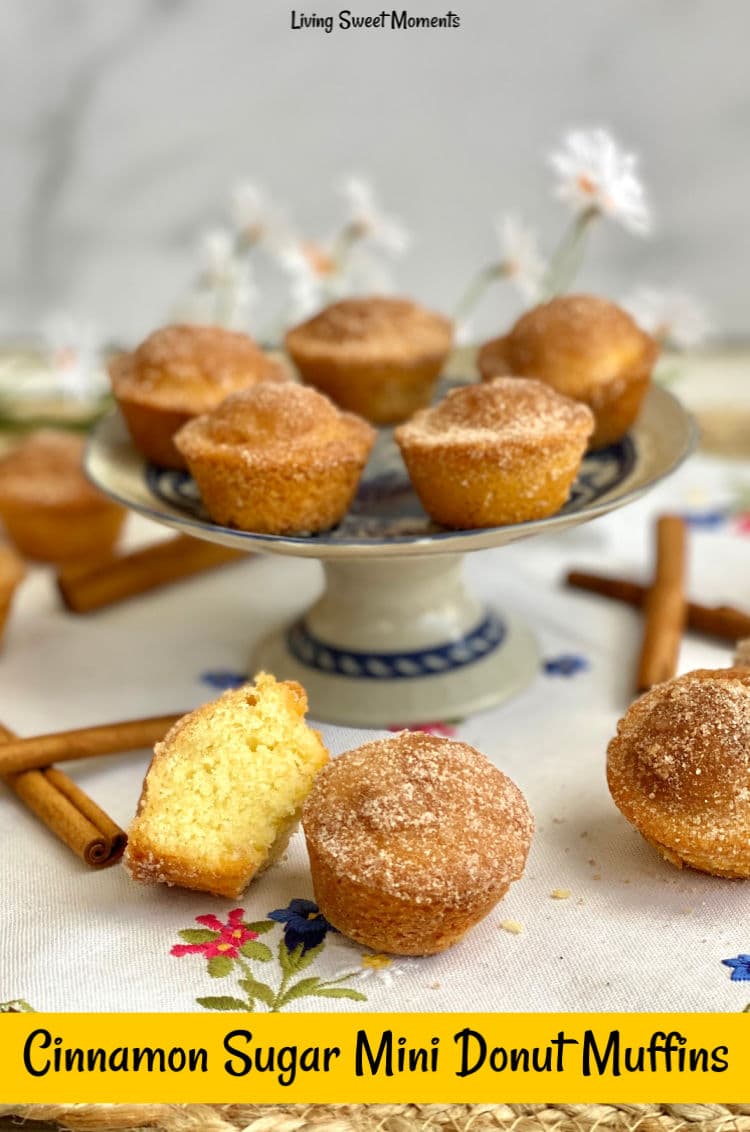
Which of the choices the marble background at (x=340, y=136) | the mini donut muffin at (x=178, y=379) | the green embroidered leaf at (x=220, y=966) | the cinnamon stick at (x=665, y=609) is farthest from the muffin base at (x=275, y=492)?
the marble background at (x=340, y=136)

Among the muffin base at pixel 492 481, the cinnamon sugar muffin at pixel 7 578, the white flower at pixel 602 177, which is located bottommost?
the cinnamon sugar muffin at pixel 7 578

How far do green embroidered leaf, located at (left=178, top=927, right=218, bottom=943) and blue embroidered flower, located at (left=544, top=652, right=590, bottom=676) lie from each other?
0.90 m

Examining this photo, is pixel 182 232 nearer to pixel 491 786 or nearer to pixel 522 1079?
pixel 491 786

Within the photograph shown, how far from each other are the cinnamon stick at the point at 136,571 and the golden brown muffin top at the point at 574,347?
0.75m

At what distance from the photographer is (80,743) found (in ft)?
6.75

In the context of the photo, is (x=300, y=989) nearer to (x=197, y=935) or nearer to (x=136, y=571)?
(x=197, y=935)

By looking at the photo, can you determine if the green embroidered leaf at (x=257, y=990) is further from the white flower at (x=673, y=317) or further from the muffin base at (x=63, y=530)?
the white flower at (x=673, y=317)

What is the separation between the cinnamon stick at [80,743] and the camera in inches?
79.3

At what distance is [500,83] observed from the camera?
3.89 m

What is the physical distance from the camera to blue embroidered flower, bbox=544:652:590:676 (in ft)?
7.80

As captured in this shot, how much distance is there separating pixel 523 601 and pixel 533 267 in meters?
0.80

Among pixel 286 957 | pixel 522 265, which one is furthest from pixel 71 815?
pixel 522 265

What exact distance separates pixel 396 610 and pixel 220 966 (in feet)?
2.73

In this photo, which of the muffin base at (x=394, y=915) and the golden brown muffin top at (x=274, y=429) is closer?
the muffin base at (x=394, y=915)
